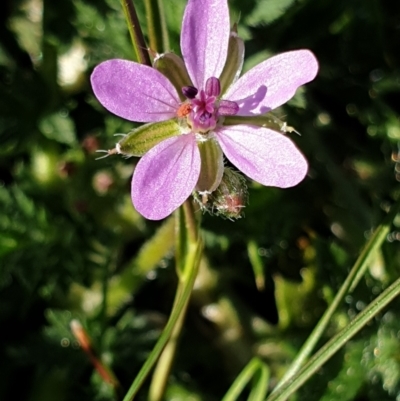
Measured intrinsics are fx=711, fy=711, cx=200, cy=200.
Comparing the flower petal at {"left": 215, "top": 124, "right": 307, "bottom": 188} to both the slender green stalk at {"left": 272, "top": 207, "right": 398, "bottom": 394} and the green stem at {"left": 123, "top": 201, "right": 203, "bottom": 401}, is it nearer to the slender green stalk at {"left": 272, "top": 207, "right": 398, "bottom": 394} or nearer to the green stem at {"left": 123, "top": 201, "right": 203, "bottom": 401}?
the green stem at {"left": 123, "top": 201, "right": 203, "bottom": 401}

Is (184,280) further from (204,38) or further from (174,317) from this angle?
(204,38)

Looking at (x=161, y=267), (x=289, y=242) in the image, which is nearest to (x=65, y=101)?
(x=161, y=267)

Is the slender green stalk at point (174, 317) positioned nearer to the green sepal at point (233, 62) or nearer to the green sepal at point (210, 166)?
the green sepal at point (210, 166)

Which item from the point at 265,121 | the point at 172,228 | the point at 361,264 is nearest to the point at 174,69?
the point at 265,121

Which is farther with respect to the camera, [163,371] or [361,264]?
[163,371]

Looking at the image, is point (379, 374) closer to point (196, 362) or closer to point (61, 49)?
point (196, 362)

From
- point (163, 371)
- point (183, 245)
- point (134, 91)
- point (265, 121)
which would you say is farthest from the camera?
point (163, 371)

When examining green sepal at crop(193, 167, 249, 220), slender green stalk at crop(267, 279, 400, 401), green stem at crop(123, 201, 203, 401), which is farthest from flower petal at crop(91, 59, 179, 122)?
slender green stalk at crop(267, 279, 400, 401)

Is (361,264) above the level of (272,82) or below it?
below
